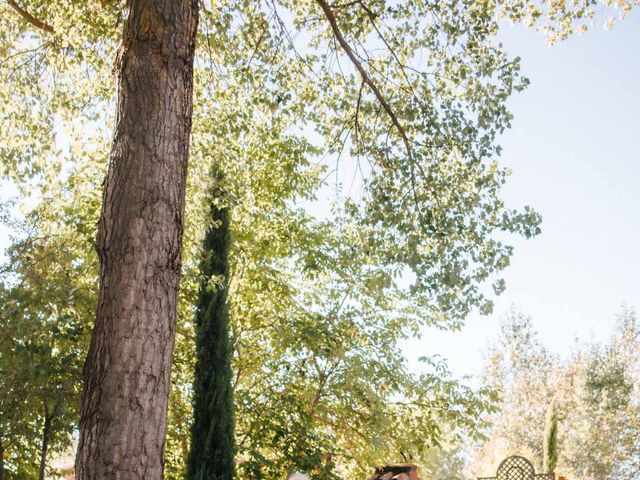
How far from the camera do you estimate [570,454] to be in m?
24.6

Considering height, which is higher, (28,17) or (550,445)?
(28,17)

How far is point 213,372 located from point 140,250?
5.78m

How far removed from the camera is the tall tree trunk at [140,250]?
10.9 ft

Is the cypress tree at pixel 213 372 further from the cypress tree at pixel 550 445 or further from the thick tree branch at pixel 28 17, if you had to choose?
the cypress tree at pixel 550 445

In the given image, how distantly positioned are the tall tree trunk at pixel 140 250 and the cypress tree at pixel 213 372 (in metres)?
4.40

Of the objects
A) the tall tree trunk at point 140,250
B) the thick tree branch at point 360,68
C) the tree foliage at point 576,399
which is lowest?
the tall tree trunk at point 140,250

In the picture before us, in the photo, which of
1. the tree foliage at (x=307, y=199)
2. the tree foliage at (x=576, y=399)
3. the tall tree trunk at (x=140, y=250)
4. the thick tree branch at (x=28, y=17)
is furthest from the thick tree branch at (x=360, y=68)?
the tree foliage at (x=576, y=399)

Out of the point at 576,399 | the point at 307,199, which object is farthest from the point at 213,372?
the point at 576,399

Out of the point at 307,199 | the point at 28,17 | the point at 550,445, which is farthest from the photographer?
the point at 550,445

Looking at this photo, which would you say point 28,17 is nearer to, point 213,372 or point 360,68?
point 360,68

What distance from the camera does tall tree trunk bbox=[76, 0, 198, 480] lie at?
331 cm

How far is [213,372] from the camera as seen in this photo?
9094mm

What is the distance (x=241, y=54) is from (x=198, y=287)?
9.90 ft

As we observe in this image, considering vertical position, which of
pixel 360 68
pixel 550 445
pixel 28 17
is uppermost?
pixel 28 17
